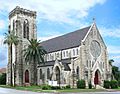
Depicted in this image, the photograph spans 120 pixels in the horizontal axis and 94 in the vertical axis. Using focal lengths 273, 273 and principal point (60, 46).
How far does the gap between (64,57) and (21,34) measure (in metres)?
15.3

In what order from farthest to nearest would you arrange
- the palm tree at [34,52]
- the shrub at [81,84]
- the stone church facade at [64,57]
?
the palm tree at [34,52] < the stone church facade at [64,57] < the shrub at [81,84]

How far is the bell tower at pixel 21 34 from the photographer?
78375 mm

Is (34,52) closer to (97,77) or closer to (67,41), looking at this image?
(67,41)

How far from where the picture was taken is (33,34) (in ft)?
274

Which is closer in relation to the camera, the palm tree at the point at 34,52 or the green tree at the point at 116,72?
the palm tree at the point at 34,52

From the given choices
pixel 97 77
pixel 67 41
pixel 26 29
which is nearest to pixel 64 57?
pixel 67 41

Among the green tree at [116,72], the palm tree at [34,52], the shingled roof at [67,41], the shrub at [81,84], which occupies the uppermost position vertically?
the shingled roof at [67,41]

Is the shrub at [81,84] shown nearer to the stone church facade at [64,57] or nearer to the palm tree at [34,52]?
the stone church facade at [64,57]

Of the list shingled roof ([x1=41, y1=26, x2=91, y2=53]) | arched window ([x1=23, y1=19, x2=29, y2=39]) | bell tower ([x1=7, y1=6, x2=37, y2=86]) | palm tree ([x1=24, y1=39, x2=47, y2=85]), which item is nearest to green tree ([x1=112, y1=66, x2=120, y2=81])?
shingled roof ([x1=41, y1=26, x2=91, y2=53])

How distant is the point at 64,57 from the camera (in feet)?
245

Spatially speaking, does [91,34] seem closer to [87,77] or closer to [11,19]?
[87,77]

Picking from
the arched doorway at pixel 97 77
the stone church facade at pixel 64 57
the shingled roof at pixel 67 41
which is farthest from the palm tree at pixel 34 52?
the arched doorway at pixel 97 77

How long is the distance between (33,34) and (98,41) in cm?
2206

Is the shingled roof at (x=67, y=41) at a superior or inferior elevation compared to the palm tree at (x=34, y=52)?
superior
